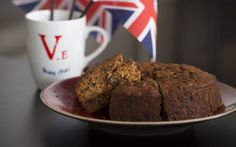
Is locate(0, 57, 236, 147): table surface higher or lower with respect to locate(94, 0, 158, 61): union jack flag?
lower

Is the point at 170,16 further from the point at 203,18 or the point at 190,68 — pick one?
the point at 190,68

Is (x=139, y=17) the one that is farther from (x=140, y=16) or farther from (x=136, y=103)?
(x=136, y=103)

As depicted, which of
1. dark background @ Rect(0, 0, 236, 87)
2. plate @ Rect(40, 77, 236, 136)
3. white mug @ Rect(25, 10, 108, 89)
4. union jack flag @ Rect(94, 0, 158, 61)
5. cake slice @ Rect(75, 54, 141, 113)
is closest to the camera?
plate @ Rect(40, 77, 236, 136)

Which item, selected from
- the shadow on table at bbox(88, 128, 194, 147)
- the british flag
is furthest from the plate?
the british flag

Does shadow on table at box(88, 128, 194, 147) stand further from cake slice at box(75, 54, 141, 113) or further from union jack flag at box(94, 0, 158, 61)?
union jack flag at box(94, 0, 158, 61)

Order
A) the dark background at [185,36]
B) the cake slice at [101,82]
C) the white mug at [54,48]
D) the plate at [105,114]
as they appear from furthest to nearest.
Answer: the dark background at [185,36], the white mug at [54,48], the cake slice at [101,82], the plate at [105,114]

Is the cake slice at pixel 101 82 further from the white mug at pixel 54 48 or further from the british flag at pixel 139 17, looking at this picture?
the british flag at pixel 139 17

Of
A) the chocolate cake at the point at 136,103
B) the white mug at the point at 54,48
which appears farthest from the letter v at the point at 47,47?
the chocolate cake at the point at 136,103
